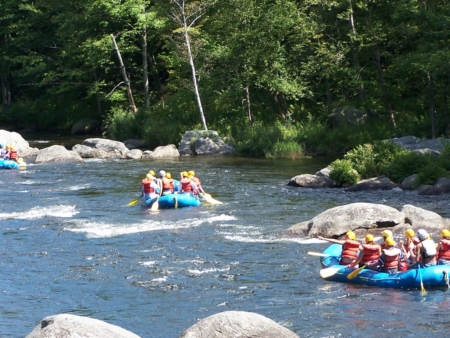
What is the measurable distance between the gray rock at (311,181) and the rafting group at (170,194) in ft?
11.6

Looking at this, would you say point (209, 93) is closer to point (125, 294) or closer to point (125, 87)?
point (125, 87)

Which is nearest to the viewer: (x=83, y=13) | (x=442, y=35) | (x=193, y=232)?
(x=193, y=232)

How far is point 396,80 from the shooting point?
3700 centimetres

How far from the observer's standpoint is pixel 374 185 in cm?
2569

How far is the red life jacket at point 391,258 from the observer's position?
15.2 meters

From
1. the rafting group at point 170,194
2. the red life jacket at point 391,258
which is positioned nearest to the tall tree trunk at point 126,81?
the rafting group at point 170,194

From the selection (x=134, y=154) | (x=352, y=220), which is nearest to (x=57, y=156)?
(x=134, y=154)

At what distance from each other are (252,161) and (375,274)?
18993mm

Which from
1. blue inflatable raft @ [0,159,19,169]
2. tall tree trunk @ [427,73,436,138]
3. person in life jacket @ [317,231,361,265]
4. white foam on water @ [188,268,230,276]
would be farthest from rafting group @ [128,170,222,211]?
tall tree trunk @ [427,73,436,138]

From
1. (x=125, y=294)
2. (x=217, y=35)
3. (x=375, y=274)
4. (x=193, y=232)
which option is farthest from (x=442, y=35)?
(x=125, y=294)

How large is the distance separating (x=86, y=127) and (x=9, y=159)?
15716mm

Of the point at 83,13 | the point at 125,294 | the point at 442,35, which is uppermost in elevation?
the point at 83,13

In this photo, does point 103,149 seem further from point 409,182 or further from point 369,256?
point 369,256

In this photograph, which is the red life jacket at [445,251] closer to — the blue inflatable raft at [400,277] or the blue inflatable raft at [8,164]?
the blue inflatable raft at [400,277]
